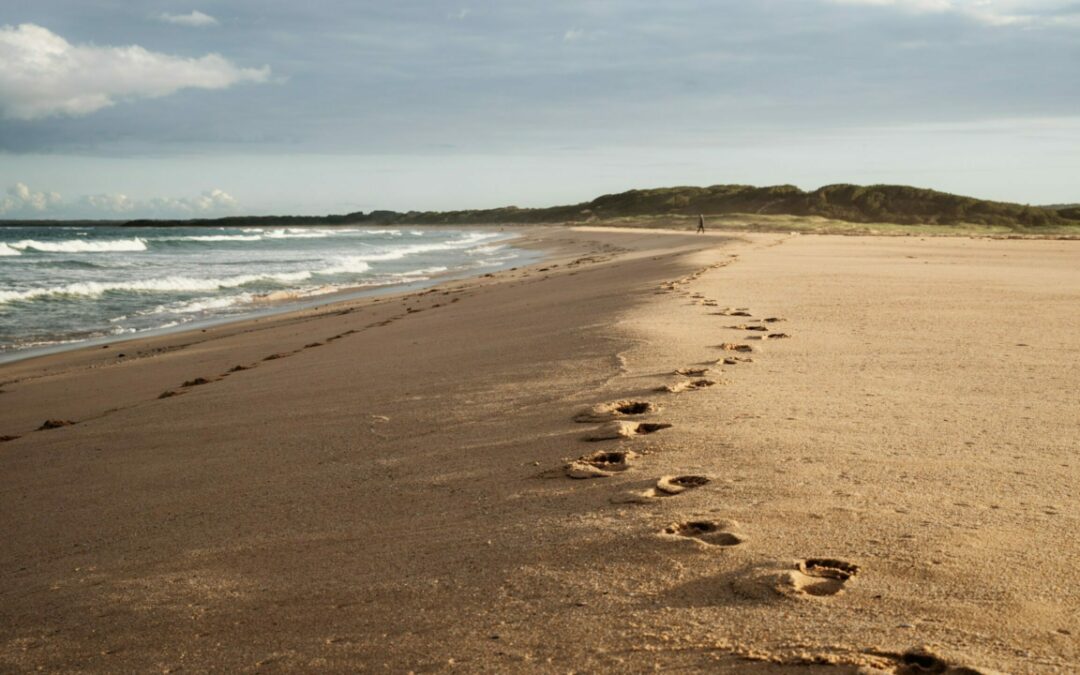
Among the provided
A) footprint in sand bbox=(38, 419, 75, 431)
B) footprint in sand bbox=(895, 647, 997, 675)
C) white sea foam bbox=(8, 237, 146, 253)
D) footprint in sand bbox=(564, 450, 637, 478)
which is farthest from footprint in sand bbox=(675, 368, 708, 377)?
white sea foam bbox=(8, 237, 146, 253)

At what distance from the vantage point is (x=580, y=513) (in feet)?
10.0

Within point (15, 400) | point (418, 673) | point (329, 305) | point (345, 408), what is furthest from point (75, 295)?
point (418, 673)

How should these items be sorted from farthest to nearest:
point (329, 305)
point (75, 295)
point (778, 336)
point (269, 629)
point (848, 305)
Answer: point (75, 295)
point (329, 305)
point (848, 305)
point (778, 336)
point (269, 629)

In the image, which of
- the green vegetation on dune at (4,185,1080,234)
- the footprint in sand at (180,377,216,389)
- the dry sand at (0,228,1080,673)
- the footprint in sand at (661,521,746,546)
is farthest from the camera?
the green vegetation on dune at (4,185,1080,234)

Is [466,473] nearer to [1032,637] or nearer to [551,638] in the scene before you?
[551,638]

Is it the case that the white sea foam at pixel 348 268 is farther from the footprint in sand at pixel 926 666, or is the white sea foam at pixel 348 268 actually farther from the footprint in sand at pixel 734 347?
the footprint in sand at pixel 926 666

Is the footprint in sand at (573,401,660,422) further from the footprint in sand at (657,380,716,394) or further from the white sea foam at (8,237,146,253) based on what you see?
the white sea foam at (8,237,146,253)

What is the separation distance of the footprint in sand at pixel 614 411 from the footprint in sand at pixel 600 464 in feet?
2.07

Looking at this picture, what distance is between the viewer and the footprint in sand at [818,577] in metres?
2.33

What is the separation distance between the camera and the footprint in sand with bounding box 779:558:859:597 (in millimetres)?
2334

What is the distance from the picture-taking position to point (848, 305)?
8703mm

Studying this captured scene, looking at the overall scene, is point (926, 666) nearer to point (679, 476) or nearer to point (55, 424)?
point (679, 476)

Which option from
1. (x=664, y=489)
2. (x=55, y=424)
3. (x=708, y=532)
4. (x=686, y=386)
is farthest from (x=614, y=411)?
(x=55, y=424)

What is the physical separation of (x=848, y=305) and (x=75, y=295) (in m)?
15.9
